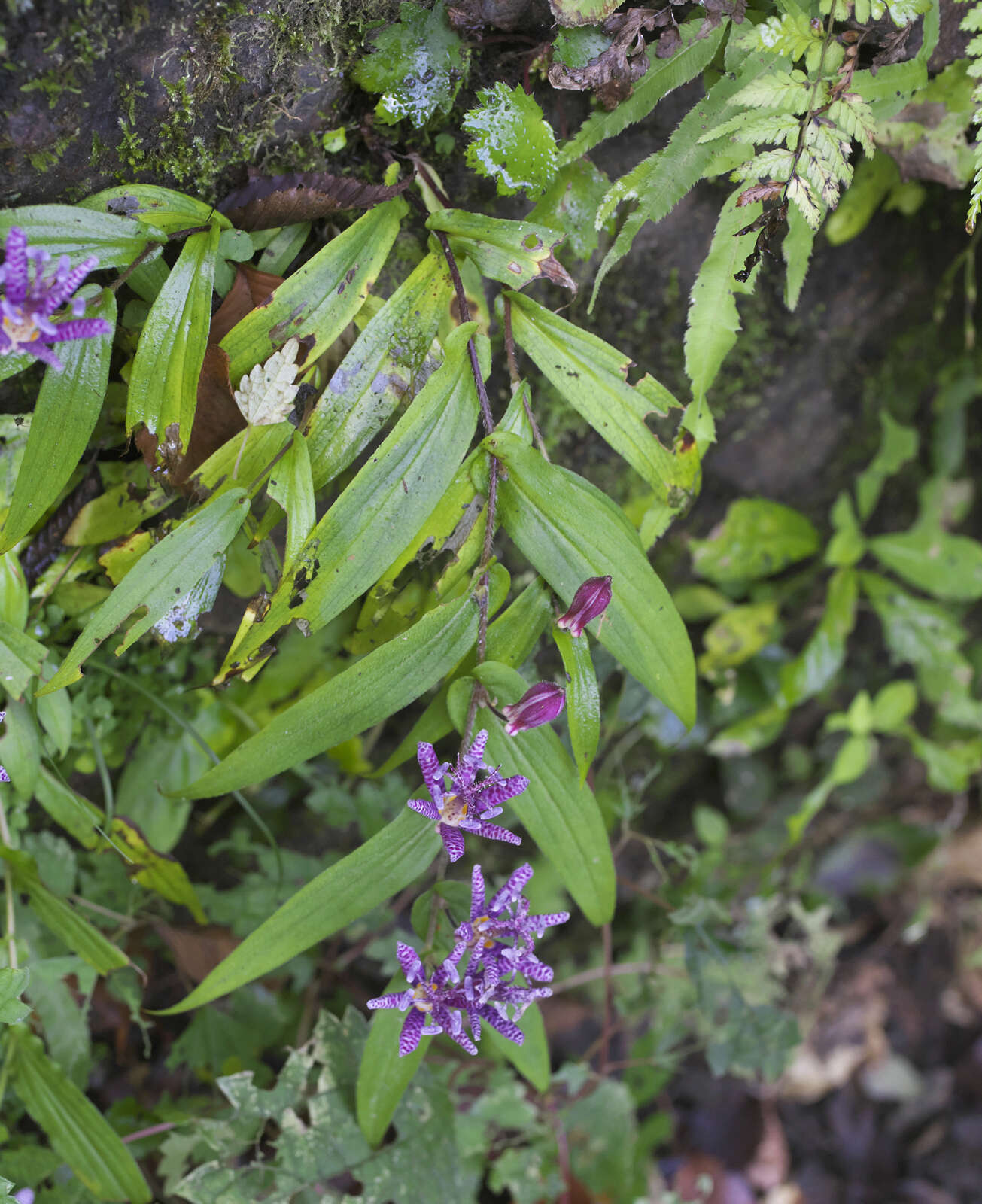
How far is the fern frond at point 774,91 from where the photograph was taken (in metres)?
1.05

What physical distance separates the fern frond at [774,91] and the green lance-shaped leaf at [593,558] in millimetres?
511

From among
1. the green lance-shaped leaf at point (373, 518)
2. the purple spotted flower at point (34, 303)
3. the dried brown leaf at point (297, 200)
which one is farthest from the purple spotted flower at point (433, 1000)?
the dried brown leaf at point (297, 200)

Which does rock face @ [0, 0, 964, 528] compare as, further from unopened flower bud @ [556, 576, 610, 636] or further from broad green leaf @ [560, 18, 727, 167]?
unopened flower bud @ [556, 576, 610, 636]

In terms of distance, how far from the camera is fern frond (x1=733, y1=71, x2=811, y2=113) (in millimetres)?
1047

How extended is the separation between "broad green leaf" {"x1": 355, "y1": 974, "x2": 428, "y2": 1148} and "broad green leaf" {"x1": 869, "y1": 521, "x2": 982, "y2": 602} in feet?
4.77

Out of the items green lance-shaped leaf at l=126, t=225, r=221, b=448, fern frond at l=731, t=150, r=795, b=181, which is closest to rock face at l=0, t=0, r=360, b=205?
green lance-shaped leaf at l=126, t=225, r=221, b=448

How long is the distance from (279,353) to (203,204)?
232 mm

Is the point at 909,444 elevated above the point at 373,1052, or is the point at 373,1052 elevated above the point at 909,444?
the point at 909,444

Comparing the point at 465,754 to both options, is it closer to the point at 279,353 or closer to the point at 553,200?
the point at 279,353

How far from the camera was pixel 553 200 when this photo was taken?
1.22 metres

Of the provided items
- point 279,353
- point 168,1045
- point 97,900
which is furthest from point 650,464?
point 168,1045

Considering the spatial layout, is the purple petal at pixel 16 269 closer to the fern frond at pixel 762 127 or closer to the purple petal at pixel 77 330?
the purple petal at pixel 77 330

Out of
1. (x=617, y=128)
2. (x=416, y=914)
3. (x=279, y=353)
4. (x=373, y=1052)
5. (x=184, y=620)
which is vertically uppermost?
(x=617, y=128)

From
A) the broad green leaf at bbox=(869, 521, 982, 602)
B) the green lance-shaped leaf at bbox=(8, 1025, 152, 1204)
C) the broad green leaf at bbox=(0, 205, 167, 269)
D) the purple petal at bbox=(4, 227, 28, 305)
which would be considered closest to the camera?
the purple petal at bbox=(4, 227, 28, 305)
